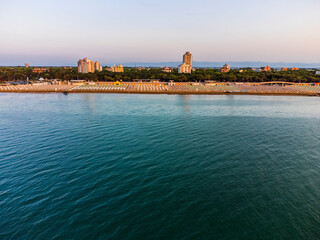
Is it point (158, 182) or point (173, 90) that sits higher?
point (173, 90)

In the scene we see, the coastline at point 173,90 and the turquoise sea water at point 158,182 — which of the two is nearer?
the turquoise sea water at point 158,182

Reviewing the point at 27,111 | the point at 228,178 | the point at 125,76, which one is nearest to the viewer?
the point at 228,178

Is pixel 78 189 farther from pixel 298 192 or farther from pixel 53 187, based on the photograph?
pixel 298 192

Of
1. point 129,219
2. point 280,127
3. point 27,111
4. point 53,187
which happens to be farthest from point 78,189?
point 27,111

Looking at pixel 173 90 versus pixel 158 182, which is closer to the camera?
pixel 158 182

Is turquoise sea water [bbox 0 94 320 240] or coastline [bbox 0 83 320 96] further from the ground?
coastline [bbox 0 83 320 96]

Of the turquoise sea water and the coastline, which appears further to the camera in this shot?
the coastline

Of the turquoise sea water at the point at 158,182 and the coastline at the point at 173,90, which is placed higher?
the coastline at the point at 173,90

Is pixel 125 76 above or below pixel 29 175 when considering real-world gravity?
above
